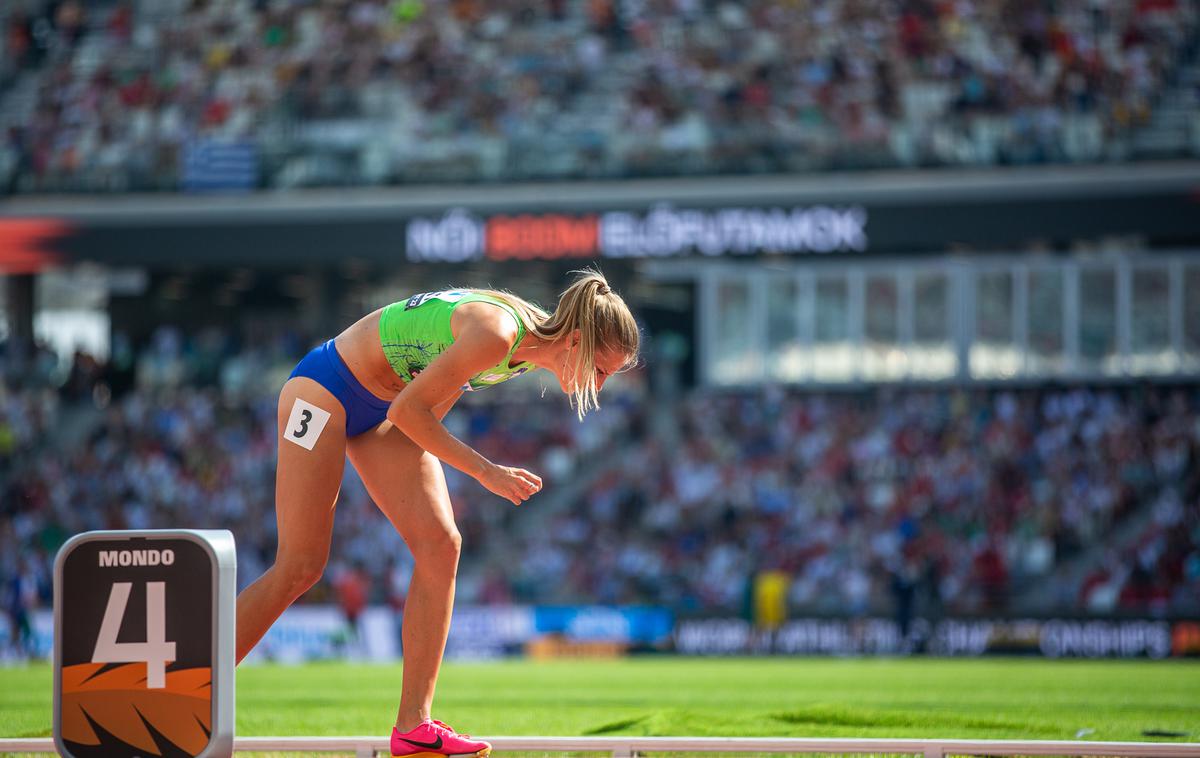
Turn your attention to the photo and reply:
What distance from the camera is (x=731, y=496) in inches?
883

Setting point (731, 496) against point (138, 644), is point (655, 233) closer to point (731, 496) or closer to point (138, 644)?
point (731, 496)

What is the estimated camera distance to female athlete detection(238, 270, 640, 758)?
5133 mm

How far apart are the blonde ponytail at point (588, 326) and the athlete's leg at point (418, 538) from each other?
0.69 metres

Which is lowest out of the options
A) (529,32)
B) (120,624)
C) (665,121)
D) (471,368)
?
(120,624)

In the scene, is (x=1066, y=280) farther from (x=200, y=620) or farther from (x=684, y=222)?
(x=200, y=620)

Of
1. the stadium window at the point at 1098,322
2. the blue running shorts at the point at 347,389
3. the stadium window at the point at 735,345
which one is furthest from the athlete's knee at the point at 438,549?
the stadium window at the point at 735,345

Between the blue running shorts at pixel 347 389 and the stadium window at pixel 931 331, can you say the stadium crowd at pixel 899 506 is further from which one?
the blue running shorts at pixel 347 389

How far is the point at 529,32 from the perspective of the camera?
2448 cm

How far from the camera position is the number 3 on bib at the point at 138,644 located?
4566mm

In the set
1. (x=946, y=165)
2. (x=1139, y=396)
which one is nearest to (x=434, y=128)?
(x=946, y=165)

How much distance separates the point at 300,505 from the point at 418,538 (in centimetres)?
44

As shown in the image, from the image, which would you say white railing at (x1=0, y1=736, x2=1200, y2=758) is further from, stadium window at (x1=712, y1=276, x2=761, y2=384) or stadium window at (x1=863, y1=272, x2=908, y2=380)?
stadium window at (x1=712, y1=276, x2=761, y2=384)

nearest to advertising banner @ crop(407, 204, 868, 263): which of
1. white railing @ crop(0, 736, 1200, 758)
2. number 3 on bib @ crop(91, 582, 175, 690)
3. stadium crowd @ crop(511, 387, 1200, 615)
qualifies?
stadium crowd @ crop(511, 387, 1200, 615)

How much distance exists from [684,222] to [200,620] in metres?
18.2
